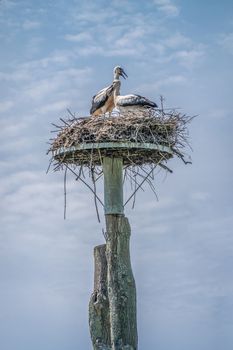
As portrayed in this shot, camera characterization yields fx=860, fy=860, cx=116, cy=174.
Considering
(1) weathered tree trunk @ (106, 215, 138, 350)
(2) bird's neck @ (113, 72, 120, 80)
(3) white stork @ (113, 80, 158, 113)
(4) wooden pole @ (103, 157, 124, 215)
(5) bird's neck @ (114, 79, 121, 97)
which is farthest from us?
(2) bird's neck @ (113, 72, 120, 80)

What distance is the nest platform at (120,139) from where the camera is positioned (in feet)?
52.2

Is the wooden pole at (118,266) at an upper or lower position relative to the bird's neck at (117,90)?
lower

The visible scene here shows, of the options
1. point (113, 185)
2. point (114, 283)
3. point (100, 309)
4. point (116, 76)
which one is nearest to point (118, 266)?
point (114, 283)

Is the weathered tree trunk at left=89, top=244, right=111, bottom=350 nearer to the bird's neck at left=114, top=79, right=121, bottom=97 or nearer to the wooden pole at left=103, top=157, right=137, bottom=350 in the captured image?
the wooden pole at left=103, top=157, right=137, bottom=350

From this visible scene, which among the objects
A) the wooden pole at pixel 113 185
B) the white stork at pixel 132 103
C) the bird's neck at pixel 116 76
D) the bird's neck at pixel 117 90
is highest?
the bird's neck at pixel 116 76

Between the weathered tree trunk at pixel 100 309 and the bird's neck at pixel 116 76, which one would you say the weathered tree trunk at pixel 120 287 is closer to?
the weathered tree trunk at pixel 100 309

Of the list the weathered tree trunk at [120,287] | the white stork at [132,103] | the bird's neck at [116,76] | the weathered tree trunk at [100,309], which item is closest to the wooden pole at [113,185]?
the weathered tree trunk at [120,287]

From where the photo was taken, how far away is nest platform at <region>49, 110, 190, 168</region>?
52.2 ft

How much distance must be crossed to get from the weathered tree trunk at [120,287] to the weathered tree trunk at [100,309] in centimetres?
21

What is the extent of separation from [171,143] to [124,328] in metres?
3.65

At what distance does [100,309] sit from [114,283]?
58 cm

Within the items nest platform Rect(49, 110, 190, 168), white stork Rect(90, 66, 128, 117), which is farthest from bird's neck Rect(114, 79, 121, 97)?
nest platform Rect(49, 110, 190, 168)

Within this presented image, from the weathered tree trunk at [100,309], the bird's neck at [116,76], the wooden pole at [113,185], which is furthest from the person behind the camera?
the bird's neck at [116,76]

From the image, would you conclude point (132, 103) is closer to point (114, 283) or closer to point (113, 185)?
point (113, 185)
